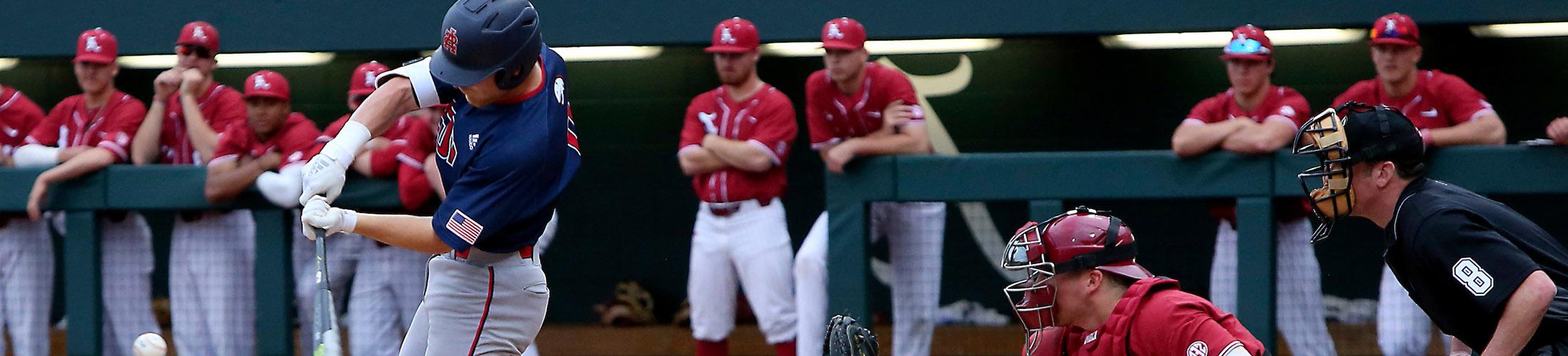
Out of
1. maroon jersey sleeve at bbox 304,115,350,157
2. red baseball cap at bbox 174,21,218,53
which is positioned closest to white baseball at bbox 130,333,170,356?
maroon jersey sleeve at bbox 304,115,350,157

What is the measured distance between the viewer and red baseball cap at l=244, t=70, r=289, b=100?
16.8 feet

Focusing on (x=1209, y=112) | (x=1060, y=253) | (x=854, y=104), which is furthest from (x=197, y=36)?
(x=1060, y=253)

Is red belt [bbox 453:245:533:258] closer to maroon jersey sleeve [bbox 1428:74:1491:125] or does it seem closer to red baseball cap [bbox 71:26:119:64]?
maroon jersey sleeve [bbox 1428:74:1491:125]

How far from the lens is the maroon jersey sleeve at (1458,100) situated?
4.59 metres

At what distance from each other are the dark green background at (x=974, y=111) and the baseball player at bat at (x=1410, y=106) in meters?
0.99

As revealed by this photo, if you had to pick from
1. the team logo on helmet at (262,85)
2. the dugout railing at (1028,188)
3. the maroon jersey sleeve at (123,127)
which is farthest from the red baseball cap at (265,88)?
the maroon jersey sleeve at (123,127)

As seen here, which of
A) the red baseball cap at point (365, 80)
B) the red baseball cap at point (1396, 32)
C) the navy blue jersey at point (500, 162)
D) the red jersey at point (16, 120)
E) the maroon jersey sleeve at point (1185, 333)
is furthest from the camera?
the red jersey at point (16, 120)

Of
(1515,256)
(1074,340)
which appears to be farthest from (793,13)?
(1515,256)

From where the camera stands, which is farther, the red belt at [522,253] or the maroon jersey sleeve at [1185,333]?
the red belt at [522,253]

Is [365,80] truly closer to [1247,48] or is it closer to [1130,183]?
[1130,183]

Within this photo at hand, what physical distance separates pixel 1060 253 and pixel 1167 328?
0.67ft

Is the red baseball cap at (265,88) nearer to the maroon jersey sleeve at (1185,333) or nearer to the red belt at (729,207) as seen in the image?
the red belt at (729,207)

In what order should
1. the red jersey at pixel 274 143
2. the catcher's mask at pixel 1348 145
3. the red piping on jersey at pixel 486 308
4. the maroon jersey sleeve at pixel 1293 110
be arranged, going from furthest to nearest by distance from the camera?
the red jersey at pixel 274 143 < the maroon jersey sleeve at pixel 1293 110 < the red piping on jersey at pixel 486 308 < the catcher's mask at pixel 1348 145

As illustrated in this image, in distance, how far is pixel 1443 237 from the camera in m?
2.47
